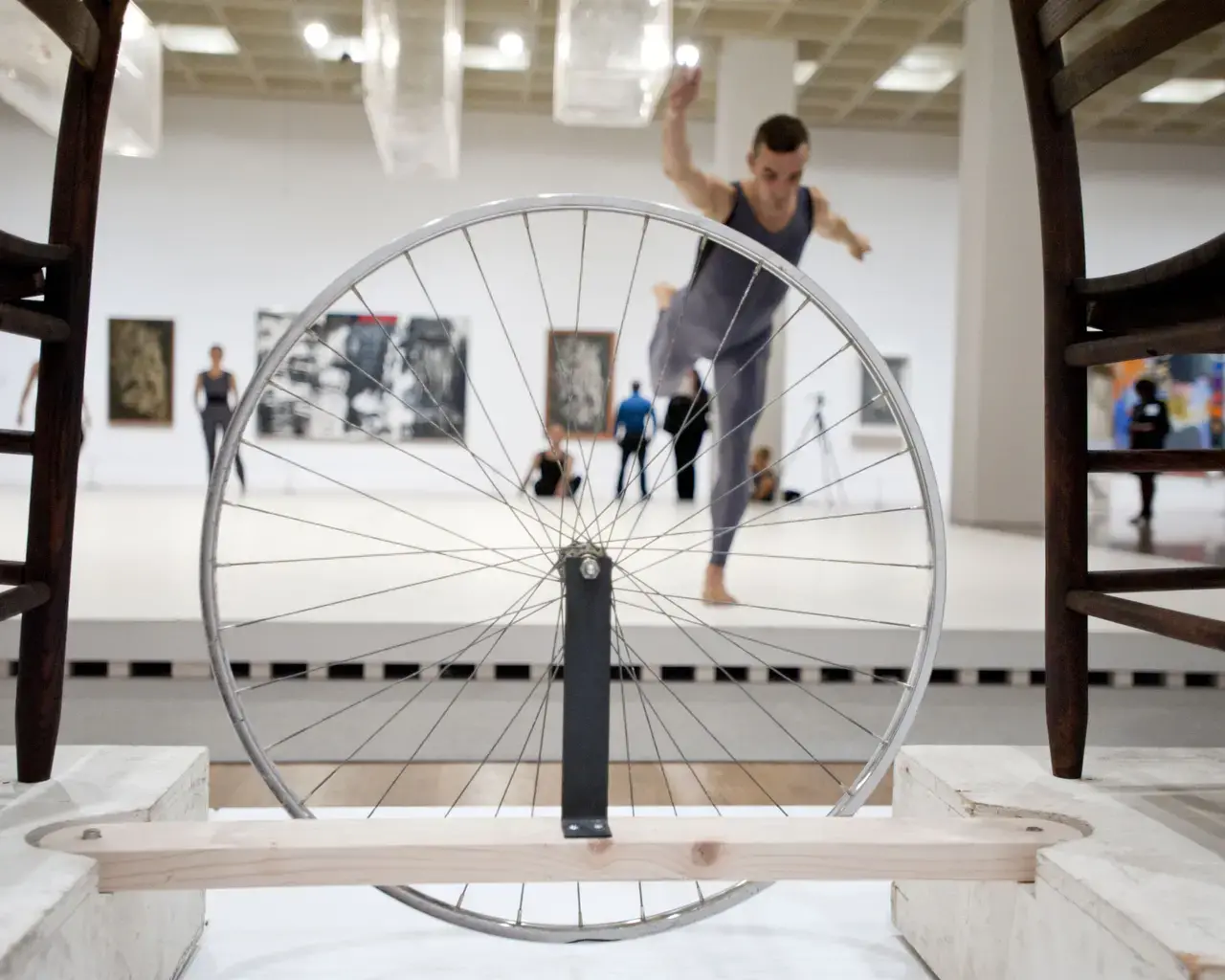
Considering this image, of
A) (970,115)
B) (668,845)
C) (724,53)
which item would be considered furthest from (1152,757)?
(724,53)

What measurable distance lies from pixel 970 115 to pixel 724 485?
5225mm

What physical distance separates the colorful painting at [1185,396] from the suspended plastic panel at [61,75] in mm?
7859

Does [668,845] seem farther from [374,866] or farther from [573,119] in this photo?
[573,119]

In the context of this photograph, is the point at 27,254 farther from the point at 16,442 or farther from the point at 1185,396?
the point at 1185,396

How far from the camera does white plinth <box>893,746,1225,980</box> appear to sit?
75 centimetres

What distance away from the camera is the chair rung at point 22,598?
940 millimetres

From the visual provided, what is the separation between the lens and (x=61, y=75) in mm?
4781

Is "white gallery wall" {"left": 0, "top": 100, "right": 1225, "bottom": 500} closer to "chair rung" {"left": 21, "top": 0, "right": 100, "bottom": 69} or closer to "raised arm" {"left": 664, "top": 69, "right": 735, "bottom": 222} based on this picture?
"raised arm" {"left": 664, "top": 69, "right": 735, "bottom": 222}

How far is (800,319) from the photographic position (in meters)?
8.66

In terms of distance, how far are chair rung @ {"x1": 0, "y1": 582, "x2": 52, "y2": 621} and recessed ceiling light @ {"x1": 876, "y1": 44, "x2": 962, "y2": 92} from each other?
774cm

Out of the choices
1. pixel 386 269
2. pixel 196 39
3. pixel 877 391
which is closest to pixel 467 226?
pixel 196 39

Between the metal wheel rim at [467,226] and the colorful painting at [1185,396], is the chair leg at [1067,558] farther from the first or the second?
the colorful painting at [1185,396]

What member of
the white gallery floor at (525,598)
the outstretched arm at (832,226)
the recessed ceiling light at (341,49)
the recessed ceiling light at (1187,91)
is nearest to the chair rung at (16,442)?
the white gallery floor at (525,598)

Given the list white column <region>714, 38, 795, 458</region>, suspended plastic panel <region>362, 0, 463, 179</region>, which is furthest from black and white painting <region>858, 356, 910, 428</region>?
suspended plastic panel <region>362, 0, 463, 179</region>
